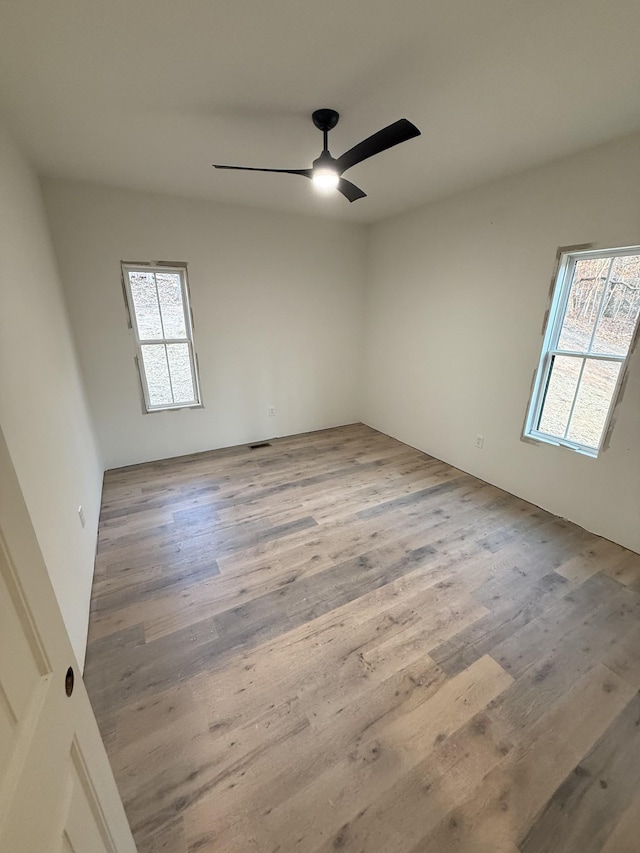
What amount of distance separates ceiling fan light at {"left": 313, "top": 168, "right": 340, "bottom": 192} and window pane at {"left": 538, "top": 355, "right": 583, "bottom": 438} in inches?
83.2

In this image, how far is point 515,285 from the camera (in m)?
2.85

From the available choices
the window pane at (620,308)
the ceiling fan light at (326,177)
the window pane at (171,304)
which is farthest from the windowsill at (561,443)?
the window pane at (171,304)

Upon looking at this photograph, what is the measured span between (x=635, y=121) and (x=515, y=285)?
1068 millimetres

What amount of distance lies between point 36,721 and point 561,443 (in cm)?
326

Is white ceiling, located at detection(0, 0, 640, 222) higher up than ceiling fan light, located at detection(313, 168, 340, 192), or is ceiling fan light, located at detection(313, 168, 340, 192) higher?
white ceiling, located at detection(0, 0, 640, 222)

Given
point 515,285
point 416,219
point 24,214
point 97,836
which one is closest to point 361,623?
point 97,836

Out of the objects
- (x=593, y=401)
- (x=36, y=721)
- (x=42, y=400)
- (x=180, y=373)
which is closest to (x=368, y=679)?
(x=36, y=721)

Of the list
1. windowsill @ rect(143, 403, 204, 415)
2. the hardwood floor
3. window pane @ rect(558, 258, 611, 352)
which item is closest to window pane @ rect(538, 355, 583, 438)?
window pane @ rect(558, 258, 611, 352)

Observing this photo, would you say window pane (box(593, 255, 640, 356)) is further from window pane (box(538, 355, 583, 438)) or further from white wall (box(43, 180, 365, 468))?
white wall (box(43, 180, 365, 468))

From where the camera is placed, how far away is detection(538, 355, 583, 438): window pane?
8.75 ft

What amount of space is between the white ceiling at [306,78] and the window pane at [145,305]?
3.03ft

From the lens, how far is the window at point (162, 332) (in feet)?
11.0

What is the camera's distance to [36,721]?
0.58 metres

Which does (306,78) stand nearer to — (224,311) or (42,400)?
(42,400)
